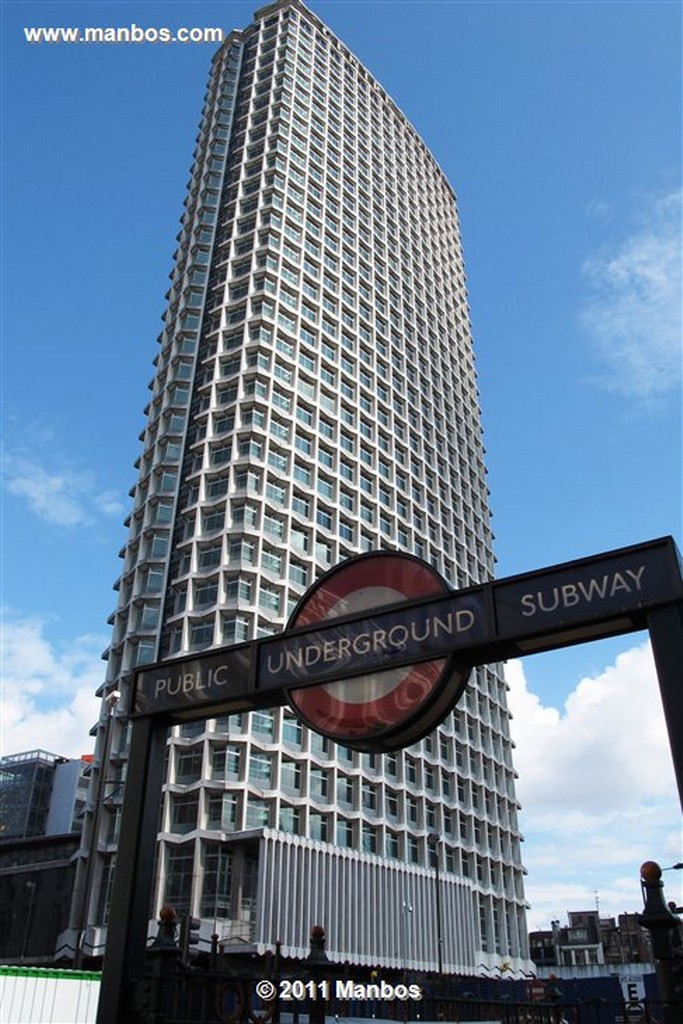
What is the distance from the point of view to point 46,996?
17844 mm

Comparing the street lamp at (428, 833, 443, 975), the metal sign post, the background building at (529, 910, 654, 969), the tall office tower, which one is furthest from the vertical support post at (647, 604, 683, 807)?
the background building at (529, 910, 654, 969)

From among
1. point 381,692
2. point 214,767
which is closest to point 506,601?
point 381,692

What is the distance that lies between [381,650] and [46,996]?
54.0ft

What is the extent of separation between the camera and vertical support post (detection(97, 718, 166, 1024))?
5863mm

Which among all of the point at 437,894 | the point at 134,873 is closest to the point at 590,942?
the point at 437,894

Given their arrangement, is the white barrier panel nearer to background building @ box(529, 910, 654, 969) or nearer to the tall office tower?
the tall office tower

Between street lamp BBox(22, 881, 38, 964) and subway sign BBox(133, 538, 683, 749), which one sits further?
street lamp BBox(22, 881, 38, 964)

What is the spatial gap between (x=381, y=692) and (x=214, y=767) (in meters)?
48.6

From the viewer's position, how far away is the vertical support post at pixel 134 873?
19.2ft

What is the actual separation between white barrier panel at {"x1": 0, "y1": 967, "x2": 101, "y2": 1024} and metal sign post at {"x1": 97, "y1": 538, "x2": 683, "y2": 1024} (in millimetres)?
13524

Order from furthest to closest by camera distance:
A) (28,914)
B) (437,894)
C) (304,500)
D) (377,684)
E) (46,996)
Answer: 1. (304,500)
2. (28,914)
3. (437,894)
4. (46,996)
5. (377,684)

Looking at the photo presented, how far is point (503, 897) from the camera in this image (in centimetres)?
7356

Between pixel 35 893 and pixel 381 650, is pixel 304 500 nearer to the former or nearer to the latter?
pixel 35 893

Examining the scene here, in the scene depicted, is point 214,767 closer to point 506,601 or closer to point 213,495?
point 213,495
